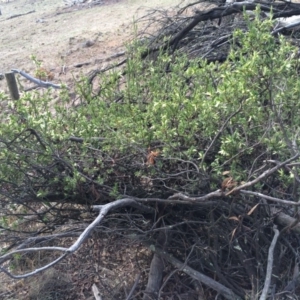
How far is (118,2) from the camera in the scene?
13727mm

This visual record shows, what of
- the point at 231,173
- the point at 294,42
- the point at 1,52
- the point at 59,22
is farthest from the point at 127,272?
the point at 59,22

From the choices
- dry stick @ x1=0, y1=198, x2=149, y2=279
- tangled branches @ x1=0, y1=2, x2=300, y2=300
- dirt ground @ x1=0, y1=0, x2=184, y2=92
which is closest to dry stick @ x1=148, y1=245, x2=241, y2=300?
tangled branches @ x1=0, y1=2, x2=300, y2=300

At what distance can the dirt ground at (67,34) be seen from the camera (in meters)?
8.58

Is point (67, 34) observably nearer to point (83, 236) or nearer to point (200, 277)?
point (200, 277)

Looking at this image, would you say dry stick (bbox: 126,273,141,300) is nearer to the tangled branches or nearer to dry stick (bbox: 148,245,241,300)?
the tangled branches

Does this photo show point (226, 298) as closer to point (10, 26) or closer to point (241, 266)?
point (241, 266)

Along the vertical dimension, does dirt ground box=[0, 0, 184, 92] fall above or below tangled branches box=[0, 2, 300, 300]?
below

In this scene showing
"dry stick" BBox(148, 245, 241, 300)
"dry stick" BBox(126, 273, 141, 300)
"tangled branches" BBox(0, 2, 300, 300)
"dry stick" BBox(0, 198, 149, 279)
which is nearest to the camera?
"dry stick" BBox(0, 198, 149, 279)

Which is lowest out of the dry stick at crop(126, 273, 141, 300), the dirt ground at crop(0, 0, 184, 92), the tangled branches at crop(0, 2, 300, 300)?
the dirt ground at crop(0, 0, 184, 92)

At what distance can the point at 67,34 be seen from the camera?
424 inches

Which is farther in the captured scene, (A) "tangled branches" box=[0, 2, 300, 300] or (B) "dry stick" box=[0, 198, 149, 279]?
(A) "tangled branches" box=[0, 2, 300, 300]

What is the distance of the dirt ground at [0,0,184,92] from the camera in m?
8.58

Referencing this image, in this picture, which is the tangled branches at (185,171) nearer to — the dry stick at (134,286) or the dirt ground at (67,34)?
the dry stick at (134,286)

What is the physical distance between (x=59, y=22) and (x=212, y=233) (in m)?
10.2
